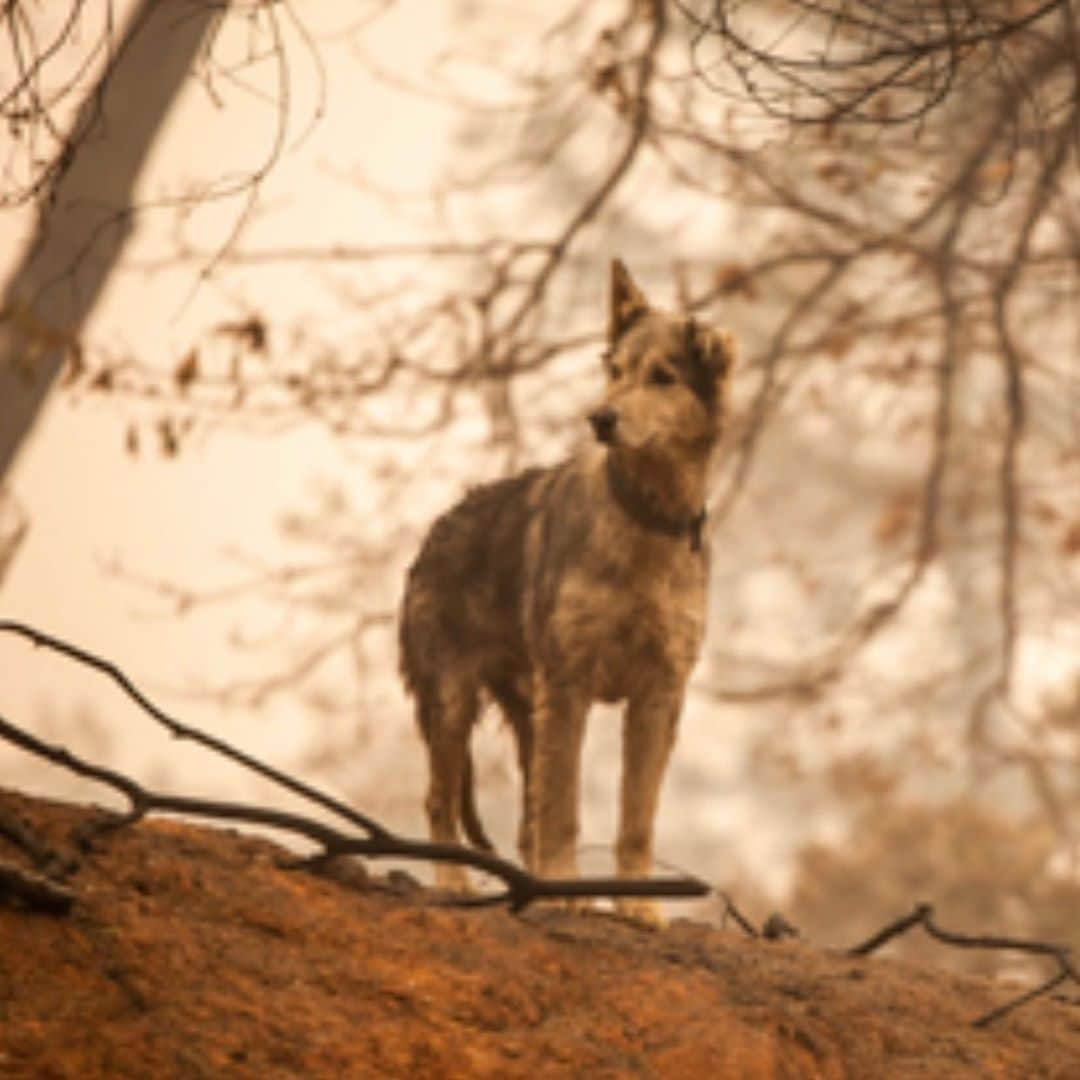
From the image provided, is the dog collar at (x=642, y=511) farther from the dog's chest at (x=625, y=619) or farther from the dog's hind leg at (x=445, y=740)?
the dog's hind leg at (x=445, y=740)

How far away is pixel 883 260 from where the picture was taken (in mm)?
6098

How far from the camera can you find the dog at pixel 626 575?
272 centimetres

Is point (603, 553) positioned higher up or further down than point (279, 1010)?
higher up

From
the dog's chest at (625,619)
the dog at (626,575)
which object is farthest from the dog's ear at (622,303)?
the dog's chest at (625,619)

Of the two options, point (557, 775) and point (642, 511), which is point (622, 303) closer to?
point (642, 511)

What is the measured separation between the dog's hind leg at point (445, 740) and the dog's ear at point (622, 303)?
78 cm

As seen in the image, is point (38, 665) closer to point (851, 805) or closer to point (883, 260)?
point (883, 260)

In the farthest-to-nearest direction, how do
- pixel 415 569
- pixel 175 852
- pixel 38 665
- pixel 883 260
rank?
pixel 883 260
pixel 38 665
pixel 415 569
pixel 175 852

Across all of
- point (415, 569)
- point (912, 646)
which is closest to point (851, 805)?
point (912, 646)

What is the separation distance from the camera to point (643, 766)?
112 inches

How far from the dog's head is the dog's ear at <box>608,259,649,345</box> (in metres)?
0.08

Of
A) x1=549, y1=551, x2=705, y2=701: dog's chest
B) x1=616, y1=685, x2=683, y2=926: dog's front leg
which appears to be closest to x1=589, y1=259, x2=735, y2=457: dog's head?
x1=549, y1=551, x2=705, y2=701: dog's chest

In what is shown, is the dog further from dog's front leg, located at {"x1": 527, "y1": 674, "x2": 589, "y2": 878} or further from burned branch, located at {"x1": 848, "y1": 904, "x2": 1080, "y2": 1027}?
burned branch, located at {"x1": 848, "y1": 904, "x2": 1080, "y2": 1027}

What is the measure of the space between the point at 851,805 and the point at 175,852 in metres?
7.63
